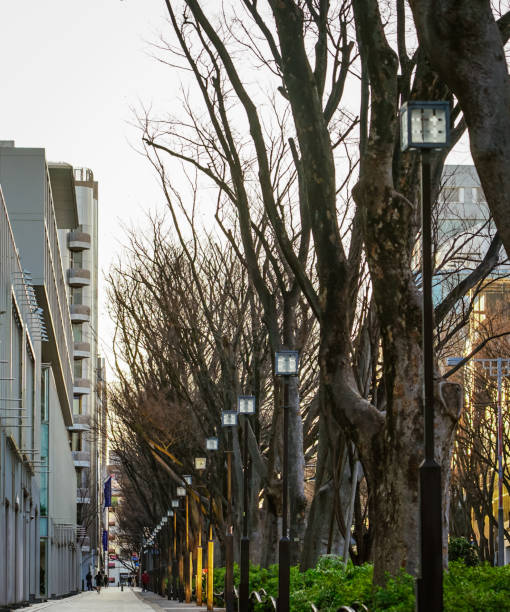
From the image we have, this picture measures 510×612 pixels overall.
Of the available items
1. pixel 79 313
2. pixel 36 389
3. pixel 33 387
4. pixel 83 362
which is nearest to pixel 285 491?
pixel 33 387

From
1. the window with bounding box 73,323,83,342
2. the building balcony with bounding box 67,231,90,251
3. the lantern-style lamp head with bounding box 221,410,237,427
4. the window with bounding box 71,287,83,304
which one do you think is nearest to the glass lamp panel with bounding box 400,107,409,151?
the lantern-style lamp head with bounding box 221,410,237,427

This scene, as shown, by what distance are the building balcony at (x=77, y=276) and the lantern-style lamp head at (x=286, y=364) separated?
99.1 meters

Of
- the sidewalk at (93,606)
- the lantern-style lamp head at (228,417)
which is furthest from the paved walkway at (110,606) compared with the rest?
the lantern-style lamp head at (228,417)

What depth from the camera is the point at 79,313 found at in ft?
375

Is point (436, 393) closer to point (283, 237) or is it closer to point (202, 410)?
point (283, 237)

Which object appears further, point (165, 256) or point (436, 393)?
point (165, 256)

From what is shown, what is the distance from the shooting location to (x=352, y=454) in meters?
17.9

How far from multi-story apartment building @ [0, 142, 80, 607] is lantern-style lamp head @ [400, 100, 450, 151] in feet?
83.6

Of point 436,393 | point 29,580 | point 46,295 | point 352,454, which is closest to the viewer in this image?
point 436,393

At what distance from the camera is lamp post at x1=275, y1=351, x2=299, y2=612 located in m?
15.4

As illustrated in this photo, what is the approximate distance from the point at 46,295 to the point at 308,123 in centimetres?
4596

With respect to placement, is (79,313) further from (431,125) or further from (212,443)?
(431,125)

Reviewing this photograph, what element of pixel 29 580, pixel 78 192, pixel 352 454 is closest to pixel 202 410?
pixel 352 454

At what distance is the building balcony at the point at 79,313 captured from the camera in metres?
114
